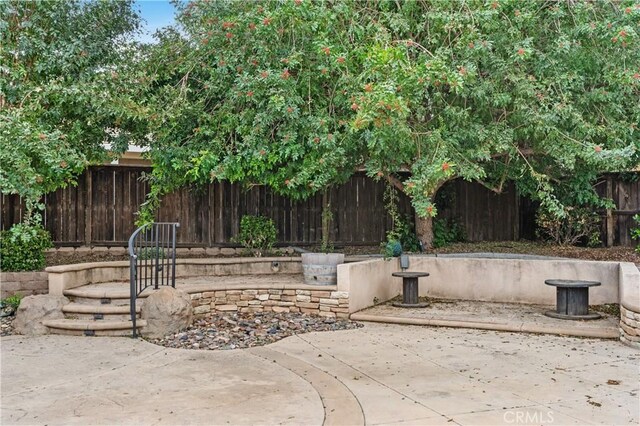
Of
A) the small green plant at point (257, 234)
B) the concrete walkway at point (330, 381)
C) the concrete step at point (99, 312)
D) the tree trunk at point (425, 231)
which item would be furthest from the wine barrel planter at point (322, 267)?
the tree trunk at point (425, 231)

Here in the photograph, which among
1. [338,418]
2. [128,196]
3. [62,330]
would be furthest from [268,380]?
[128,196]

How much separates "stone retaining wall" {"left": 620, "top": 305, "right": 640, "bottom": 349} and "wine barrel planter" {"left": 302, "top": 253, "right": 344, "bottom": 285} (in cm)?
321

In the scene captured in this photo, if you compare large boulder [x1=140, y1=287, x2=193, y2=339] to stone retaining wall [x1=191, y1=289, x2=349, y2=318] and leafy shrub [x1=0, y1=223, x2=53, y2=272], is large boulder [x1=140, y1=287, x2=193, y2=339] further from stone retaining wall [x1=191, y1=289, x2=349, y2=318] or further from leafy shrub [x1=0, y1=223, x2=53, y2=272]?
leafy shrub [x1=0, y1=223, x2=53, y2=272]

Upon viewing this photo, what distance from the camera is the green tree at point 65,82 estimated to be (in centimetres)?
607

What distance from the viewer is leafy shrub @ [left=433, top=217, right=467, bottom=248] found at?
9.08 meters

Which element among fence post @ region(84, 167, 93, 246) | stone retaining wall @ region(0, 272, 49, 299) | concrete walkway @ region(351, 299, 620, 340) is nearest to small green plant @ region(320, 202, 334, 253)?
concrete walkway @ region(351, 299, 620, 340)

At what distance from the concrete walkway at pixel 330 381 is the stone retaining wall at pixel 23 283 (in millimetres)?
1466

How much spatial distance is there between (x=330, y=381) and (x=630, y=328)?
3.17 metres

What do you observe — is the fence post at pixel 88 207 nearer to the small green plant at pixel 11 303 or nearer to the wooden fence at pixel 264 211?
the wooden fence at pixel 264 211

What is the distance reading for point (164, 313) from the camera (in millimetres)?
5328

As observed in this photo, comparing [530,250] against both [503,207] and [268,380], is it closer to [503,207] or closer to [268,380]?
[503,207]

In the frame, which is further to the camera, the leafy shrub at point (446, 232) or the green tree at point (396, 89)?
the leafy shrub at point (446, 232)

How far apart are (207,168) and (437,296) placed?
12.6 feet

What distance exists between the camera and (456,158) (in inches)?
245
